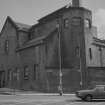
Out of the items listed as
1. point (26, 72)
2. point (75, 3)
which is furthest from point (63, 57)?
point (75, 3)

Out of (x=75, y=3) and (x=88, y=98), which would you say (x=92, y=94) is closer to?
(x=88, y=98)

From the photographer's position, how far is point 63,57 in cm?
3647

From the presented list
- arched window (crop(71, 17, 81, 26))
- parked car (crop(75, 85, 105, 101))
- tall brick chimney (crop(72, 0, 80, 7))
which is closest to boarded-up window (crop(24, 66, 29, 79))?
arched window (crop(71, 17, 81, 26))

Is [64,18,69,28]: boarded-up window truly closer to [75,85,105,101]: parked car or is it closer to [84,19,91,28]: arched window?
[84,19,91,28]: arched window

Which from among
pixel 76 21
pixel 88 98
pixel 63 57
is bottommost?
pixel 88 98

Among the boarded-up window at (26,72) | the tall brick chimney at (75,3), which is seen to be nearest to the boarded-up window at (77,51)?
the tall brick chimney at (75,3)

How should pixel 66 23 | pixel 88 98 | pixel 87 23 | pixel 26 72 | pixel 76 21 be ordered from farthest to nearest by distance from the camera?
pixel 26 72, pixel 87 23, pixel 66 23, pixel 76 21, pixel 88 98

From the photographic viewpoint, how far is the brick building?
33688 mm

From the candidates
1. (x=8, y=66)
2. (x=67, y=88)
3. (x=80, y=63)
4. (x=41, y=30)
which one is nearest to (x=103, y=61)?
(x=80, y=63)

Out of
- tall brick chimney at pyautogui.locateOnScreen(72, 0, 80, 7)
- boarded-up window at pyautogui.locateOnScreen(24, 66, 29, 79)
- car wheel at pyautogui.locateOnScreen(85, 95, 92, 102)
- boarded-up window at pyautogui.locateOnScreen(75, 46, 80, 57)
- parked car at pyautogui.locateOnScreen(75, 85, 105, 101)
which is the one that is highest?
Answer: tall brick chimney at pyautogui.locateOnScreen(72, 0, 80, 7)

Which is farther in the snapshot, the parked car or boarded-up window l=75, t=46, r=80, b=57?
boarded-up window l=75, t=46, r=80, b=57

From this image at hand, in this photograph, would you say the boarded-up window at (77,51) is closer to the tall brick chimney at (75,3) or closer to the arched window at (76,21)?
the arched window at (76,21)

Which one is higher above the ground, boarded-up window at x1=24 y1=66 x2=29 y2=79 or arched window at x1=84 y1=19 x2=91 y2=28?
arched window at x1=84 y1=19 x2=91 y2=28

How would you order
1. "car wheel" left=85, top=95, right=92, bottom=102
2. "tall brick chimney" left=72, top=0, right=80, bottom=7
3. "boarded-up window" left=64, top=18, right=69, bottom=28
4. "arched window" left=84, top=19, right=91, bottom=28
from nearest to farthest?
"car wheel" left=85, top=95, right=92, bottom=102 < "arched window" left=84, top=19, right=91, bottom=28 < "boarded-up window" left=64, top=18, right=69, bottom=28 < "tall brick chimney" left=72, top=0, right=80, bottom=7
